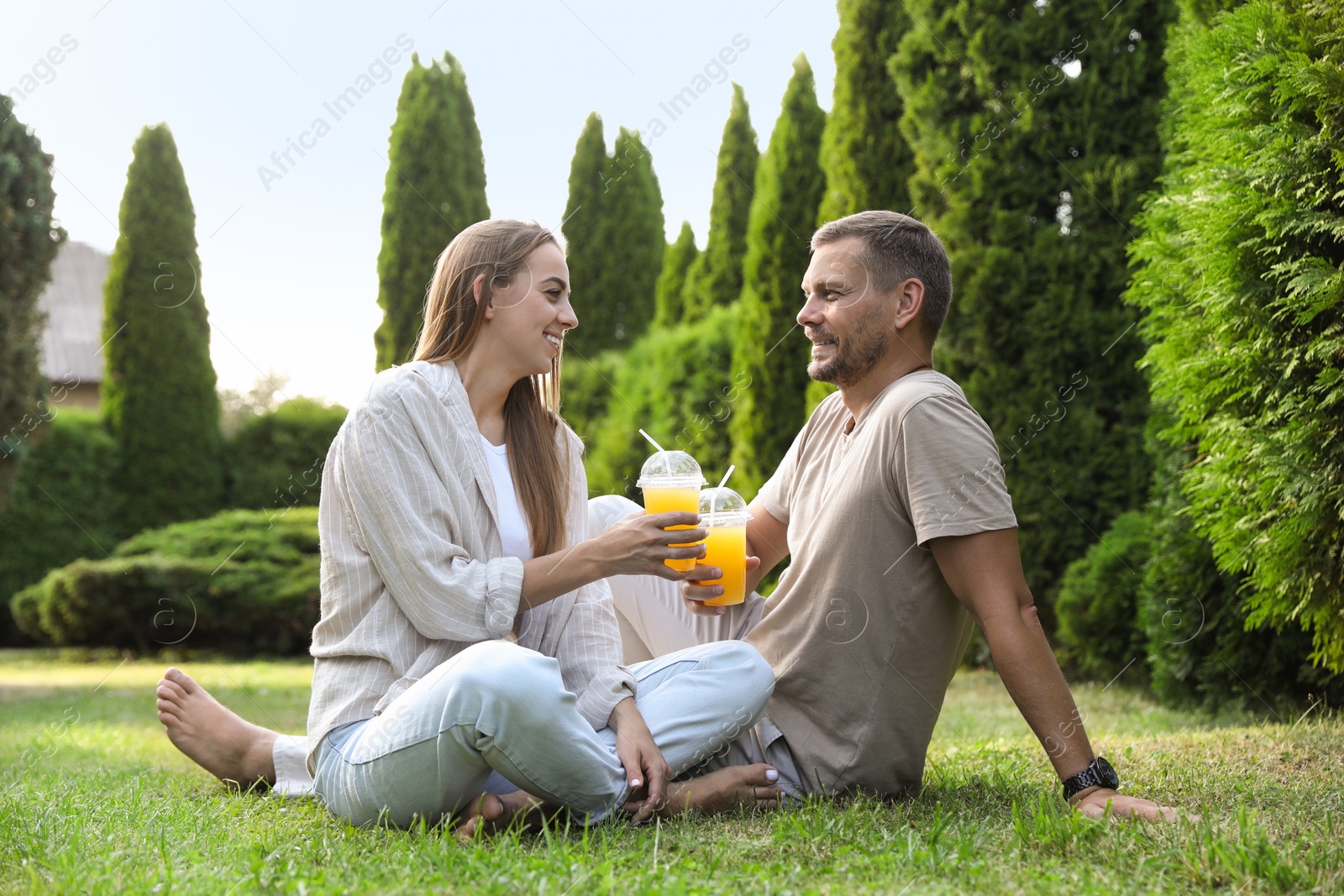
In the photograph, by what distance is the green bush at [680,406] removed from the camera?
8648mm

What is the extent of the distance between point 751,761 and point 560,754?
0.64 meters

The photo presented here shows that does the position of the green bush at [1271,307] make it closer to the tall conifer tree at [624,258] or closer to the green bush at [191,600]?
the green bush at [191,600]

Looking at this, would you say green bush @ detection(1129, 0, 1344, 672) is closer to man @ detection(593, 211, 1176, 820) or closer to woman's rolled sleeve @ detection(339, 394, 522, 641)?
man @ detection(593, 211, 1176, 820)

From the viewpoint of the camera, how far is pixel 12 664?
10.0 metres

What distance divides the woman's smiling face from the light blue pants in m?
0.84

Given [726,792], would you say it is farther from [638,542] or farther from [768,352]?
[768,352]

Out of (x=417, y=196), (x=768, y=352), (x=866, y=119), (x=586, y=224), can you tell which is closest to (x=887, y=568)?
(x=866, y=119)

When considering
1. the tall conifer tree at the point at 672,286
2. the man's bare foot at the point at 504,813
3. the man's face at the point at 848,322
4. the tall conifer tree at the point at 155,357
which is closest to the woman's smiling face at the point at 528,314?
the man's face at the point at 848,322

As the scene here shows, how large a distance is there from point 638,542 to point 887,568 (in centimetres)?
59

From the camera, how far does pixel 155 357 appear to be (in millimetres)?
12891

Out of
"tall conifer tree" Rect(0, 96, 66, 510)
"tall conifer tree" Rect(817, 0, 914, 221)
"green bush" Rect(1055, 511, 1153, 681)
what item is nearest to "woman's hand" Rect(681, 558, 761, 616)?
"green bush" Rect(1055, 511, 1153, 681)

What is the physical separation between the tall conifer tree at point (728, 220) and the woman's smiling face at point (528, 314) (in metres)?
9.26

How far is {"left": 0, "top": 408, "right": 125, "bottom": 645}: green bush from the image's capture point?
11727mm

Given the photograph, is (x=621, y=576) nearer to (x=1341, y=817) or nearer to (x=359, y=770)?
(x=359, y=770)
